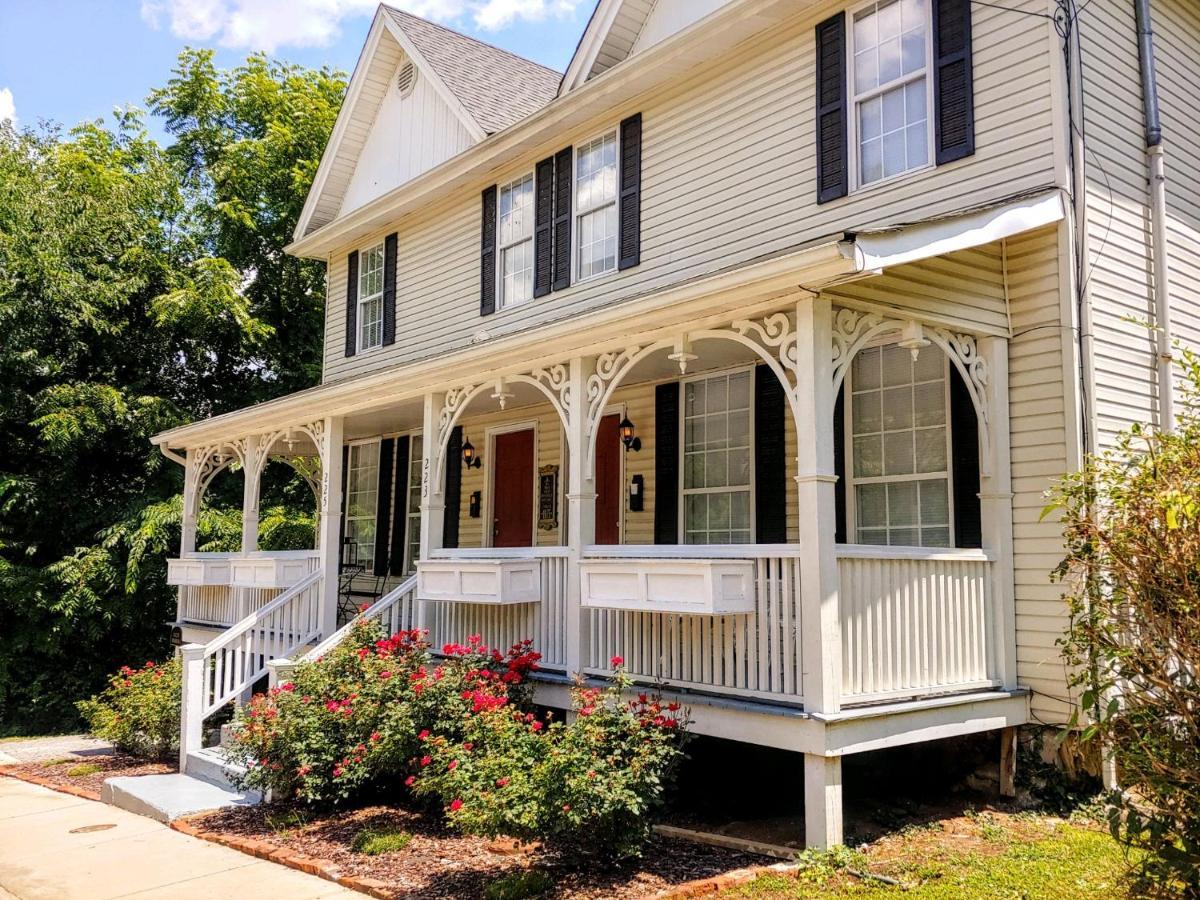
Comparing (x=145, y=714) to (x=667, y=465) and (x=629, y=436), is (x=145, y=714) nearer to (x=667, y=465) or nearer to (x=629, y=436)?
(x=629, y=436)

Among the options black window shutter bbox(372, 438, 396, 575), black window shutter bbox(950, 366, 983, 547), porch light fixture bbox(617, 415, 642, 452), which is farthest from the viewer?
black window shutter bbox(372, 438, 396, 575)

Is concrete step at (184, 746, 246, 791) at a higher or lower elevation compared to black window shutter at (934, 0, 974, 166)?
lower

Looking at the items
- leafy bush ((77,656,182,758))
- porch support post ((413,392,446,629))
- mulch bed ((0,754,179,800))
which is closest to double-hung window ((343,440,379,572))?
leafy bush ((77,656,182,758))

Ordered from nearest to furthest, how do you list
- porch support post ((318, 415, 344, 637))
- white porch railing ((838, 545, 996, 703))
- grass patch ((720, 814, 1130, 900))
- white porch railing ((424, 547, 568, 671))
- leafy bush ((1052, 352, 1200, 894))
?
1. leafy bush ((1052, 352, 1200, 894))
2. grass patch ((720, 814, 1130, 900))
3. white porch railing ((838, 545, 996, 703))
4. white porch railing ((424, 547, 568, 671))
5. porch support post ((318, 415, 344, 637))

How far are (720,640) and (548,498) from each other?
5685 mm

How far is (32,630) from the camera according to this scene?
16078 mm

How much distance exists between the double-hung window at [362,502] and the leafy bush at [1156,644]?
11729 millimetres

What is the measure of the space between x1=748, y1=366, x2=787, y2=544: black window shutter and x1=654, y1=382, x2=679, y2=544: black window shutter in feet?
3.49

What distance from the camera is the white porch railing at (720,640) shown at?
6176 mm

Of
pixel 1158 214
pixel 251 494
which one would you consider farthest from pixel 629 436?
pixel 1158 214

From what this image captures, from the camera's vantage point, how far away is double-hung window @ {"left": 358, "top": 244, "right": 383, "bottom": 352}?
14.7 metres

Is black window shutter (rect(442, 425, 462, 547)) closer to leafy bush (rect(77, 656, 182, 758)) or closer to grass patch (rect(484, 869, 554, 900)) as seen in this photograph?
leafy bush (rect(77, 656, 182, 758))

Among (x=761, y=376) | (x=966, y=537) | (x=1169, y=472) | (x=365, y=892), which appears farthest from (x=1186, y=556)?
(x=761, y=376)

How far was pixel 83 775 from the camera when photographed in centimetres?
986
